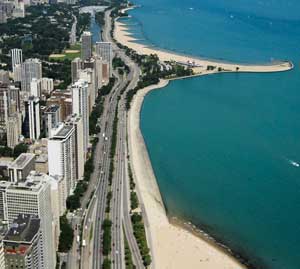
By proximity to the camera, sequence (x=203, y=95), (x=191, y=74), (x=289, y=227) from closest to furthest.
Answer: (x=289, y=227) → (x=203, y=95) → (x=191, y=74)

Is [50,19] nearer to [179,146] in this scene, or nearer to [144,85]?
[144,85]

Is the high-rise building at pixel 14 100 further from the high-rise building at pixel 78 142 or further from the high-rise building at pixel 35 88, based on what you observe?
the high-rise building at pixel 78 142

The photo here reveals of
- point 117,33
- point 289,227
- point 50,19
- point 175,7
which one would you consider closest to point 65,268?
point 289,227

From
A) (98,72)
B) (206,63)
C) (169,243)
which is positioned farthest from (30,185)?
(206,63)

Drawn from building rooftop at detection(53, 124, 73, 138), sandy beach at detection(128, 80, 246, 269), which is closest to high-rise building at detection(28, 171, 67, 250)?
building rooftop at detection(53, 124, 73, 138)

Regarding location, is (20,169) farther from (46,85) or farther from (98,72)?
(98,72)

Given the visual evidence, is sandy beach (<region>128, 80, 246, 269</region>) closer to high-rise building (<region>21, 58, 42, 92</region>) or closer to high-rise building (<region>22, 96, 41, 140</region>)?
high-rise building (<region>22, 96, 41, 140</region>)

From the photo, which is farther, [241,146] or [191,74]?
[191,74]
